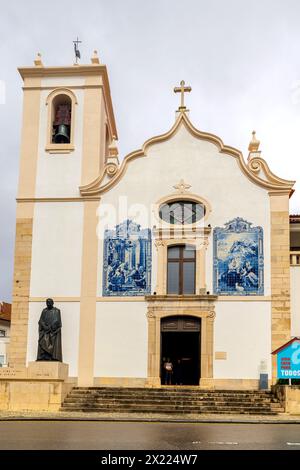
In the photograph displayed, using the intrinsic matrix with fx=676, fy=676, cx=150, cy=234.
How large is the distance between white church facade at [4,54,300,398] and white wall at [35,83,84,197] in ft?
0.15

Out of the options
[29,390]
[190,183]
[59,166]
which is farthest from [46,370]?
[190,183]

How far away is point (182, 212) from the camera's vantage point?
88.8 ft

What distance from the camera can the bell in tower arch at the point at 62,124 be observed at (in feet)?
94.2

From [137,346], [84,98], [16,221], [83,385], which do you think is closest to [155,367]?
[137,346]

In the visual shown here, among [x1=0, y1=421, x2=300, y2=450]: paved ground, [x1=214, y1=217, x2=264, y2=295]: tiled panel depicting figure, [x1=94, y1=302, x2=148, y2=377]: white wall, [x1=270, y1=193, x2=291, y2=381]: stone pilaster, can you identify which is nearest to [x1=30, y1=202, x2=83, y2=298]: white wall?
[x1=94, y1=302, x2=148, y2=377]: white wall

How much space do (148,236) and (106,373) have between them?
5552 millimetres

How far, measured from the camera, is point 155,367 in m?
25.5

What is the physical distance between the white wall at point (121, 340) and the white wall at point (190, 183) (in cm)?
202

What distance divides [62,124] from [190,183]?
6244mm

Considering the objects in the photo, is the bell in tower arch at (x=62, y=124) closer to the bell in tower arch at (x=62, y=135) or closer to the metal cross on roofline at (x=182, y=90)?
the bell in tower arch at (x=62, y=135)

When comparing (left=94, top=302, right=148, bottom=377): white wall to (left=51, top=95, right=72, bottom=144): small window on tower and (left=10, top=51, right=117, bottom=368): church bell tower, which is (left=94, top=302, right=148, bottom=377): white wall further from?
(left=51, top=95, right=72, bottom=144): small window on tower

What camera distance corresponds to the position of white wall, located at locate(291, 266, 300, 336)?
25719mm

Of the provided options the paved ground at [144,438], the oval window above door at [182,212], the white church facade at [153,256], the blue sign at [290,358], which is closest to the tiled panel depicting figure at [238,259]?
the white church facade at [153,256]

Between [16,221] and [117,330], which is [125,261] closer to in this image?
[117,330]
